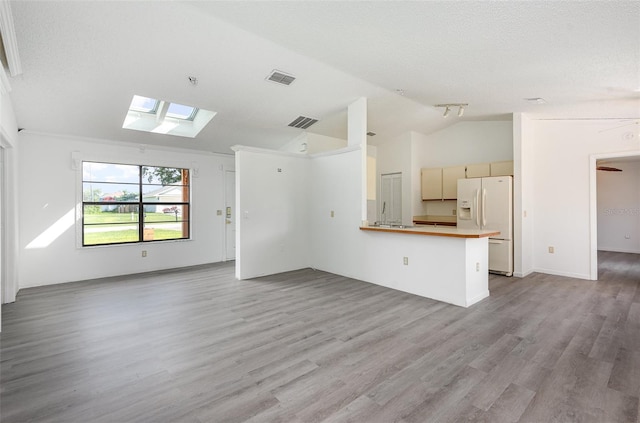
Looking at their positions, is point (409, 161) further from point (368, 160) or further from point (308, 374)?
point (308, 374)

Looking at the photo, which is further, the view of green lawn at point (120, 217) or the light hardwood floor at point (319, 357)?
the view of green lawn at point (120, 217)

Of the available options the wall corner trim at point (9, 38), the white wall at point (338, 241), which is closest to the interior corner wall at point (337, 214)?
the white wall at point (338, 241)

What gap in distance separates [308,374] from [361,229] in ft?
10.3

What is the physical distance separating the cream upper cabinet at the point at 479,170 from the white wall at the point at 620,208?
424 cm

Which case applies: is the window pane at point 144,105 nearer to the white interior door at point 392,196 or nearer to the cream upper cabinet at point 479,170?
the white interior door at point 392,196

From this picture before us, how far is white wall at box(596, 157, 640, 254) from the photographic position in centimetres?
777

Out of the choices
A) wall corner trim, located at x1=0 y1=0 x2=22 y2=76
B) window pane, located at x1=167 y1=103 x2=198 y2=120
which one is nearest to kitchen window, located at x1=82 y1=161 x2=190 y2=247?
window pane, located at x1=167 y1=103 x2=198 y2=120

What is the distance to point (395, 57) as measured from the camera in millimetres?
3598

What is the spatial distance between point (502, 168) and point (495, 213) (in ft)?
3.32

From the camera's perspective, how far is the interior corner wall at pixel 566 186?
5086 millimetres

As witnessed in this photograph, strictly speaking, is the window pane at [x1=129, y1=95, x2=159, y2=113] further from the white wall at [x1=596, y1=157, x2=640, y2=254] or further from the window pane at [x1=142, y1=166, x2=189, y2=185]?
the white wall at [x1=596, y1=157, x2=640, y2=254]

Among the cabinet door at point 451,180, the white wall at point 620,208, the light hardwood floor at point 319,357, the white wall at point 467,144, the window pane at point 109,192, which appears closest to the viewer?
the light hardwood floor at point 319,357

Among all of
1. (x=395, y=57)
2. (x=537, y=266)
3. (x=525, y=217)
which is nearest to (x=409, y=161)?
(x=525, y=217)

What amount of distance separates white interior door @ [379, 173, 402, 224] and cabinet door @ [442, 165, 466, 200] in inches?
41.6
